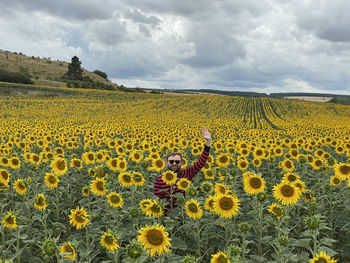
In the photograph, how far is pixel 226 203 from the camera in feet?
12.6

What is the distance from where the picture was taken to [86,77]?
108 m

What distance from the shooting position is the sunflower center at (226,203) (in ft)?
12.6

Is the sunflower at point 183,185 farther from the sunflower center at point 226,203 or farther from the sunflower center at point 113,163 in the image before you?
the sunflower center at point 113,163

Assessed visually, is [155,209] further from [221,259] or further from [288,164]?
[288,164]

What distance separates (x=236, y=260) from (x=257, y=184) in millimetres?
2037

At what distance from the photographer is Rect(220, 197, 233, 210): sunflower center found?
12.6 ft

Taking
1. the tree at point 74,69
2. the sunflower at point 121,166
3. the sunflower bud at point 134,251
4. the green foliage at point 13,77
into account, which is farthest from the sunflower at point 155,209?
the tree at point 74,69

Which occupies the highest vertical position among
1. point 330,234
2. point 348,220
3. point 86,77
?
point 86,77

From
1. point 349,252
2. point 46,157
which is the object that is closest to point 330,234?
point 349,252

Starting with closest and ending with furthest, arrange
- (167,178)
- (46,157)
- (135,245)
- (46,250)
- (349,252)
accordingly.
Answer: (135,245)
(46,250)
(349,252)
(167,178)
(46,157)

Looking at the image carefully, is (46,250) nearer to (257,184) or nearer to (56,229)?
(56,229)

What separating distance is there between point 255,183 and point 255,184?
0.7 inches

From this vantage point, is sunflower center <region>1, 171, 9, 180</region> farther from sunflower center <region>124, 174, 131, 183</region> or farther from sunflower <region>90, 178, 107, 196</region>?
sunflower center <region>124, 174, 131, 183</region>

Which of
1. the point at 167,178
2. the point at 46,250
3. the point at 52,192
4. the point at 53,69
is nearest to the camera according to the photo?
the point at 46,250
